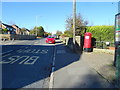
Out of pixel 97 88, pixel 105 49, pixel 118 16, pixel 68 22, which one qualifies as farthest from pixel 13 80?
pixel 68 22

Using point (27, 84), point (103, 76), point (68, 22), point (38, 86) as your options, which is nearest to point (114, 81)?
point (103, 76)

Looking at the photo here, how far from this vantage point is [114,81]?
169 inches

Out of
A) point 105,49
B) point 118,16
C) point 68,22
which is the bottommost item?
point 105,49

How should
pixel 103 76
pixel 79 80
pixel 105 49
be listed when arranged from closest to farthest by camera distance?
pixel 79 80 → pixel 103 76 → pixel 105 49

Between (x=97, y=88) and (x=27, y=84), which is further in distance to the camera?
(x=27, y=84)

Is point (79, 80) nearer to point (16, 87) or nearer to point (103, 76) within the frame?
point (103, 76)

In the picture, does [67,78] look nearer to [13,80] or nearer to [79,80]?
[79,80]

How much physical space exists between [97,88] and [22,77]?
2870mm

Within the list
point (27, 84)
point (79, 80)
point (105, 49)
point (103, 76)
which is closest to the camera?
point (27, 84)

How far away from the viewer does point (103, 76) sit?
484 cm

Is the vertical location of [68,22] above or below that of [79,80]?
above

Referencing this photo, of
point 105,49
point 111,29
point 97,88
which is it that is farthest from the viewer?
point 111,29

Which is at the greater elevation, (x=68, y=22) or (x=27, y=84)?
(x=68, y=22)

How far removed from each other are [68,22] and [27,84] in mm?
19611
